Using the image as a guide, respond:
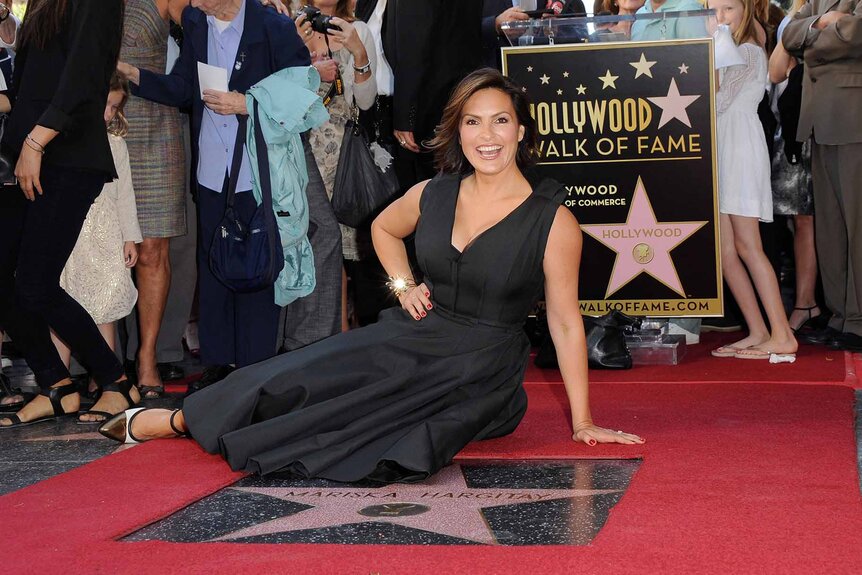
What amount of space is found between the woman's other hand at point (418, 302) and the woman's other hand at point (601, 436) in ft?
1.95

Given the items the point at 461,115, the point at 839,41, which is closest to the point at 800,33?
the point at 839,41

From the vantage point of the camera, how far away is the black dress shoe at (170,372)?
225 inches

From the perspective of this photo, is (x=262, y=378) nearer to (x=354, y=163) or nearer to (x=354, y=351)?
(x=354, y=351)

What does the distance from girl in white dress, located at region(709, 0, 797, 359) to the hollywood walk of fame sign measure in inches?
13.8

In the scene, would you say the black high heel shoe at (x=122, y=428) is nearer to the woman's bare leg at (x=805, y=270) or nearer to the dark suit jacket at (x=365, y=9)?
the dark suit jacket at (x=365, y=9)

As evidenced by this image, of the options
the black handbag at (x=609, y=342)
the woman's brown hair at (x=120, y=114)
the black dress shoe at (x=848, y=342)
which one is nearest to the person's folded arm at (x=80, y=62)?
the woman's brown hair at (x=120, y=114)

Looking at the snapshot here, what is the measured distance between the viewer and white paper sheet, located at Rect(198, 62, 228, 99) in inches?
197

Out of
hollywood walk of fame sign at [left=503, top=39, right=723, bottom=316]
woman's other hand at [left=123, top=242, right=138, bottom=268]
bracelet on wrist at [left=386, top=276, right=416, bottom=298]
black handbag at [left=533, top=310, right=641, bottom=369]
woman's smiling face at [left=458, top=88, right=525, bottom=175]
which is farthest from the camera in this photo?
black handbag at [left=533, top=310, right=641, bottom=369]

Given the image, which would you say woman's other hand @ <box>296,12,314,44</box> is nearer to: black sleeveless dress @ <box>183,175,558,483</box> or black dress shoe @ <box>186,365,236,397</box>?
black dress shoe @ <box>186,365,236,397</box>

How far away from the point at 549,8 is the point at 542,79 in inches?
25.9

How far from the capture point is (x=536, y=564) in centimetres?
248

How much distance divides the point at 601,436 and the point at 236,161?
6.94 ft

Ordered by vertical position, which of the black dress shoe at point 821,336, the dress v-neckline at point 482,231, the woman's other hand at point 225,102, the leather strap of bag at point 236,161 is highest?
the woman's other hand at point 225,102

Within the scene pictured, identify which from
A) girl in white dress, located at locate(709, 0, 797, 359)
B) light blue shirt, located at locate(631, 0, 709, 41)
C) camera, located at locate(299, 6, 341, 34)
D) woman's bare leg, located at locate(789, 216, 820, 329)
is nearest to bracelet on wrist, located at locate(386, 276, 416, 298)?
camera, located at locate(299, 6, 341, 34)
